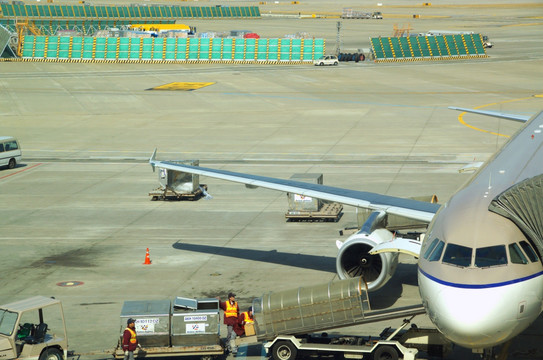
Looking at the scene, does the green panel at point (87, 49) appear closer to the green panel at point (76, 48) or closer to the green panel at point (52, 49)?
the green panel at point (76, 48)

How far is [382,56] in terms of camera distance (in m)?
111

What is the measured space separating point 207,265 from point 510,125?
128 feet

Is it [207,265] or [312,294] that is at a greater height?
[312,294]

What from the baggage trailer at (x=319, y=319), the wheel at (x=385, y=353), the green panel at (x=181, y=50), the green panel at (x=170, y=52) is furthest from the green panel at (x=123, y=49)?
the wheel at (x=385, y=353)

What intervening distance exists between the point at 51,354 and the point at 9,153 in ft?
103

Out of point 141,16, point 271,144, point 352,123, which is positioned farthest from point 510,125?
point 141,16

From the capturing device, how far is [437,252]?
18141 millimetres

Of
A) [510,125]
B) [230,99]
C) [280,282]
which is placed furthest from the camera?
[230,99]

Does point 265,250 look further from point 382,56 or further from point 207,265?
point 382,56

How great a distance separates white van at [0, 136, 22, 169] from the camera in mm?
50344

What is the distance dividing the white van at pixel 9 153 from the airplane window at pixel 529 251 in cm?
3957

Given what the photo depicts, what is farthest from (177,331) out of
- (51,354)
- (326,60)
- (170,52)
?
(170,52)

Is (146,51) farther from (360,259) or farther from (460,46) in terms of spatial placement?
(360,259)

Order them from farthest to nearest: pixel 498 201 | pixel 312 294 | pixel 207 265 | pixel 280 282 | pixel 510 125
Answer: pixel 510 125 < pixel 207 265 < pixel 280 282 < pixel 312 294 < pixel 498 201
